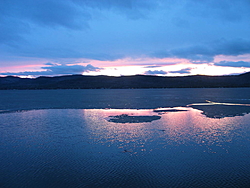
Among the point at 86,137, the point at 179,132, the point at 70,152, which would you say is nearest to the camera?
the point at 70,152

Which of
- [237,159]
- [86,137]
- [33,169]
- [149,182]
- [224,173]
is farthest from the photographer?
[86,137]

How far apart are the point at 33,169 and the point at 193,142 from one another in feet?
33.4

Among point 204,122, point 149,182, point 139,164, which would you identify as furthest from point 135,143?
point 204,122

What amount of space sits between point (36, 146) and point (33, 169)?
3855mm

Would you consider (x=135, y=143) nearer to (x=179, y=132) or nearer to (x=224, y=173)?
(x=179, y=132)

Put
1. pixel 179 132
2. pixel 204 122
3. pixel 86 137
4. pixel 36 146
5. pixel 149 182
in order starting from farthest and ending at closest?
1. pixel 204 122
2. pixel 179 132
3. pixel 86 137
4. pixel 36 146
5. pixel 149 182

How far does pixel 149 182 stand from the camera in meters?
9.33

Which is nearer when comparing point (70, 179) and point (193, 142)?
point (70, 179)

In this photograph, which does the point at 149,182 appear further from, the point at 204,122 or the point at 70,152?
the point at 204,122

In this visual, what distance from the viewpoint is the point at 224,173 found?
10062 millimetres

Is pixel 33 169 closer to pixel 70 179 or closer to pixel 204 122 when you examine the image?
pixel 70 179

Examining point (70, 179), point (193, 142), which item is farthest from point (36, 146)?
point (193, 142)

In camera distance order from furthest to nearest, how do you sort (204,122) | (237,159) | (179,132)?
(204,122), (179,132), (237,159)

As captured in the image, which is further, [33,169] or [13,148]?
[13,148]
